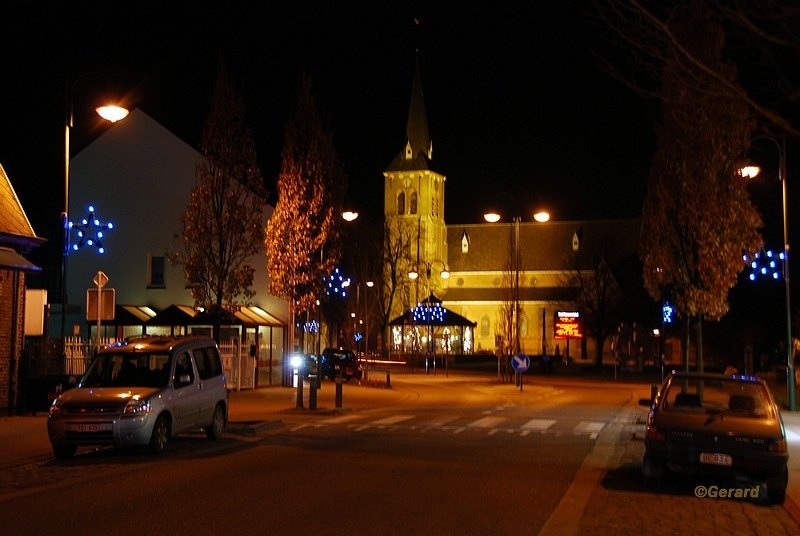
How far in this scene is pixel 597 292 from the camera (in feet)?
236

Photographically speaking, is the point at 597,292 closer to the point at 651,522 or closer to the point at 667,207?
the point at 667,207

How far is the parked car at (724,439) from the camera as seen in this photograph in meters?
11.4

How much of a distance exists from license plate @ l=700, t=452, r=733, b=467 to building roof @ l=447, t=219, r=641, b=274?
3769 inches

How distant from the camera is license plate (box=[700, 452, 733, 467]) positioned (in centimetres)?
1148

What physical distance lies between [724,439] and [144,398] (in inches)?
355

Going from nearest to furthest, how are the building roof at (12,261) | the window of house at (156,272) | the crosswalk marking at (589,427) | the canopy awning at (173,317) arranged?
1. the building roof at (12,261)
2. the crosswalk marking at (589,427)
3. the canopy awning at (173,317)
4. the window of house at (156,272)

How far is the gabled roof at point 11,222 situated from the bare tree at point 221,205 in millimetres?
4443

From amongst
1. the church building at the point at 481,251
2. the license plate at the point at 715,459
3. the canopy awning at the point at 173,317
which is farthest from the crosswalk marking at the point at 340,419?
the church building at the point at 481,251

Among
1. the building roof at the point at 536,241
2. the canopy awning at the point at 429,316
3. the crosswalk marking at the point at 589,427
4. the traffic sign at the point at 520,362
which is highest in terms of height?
the building roof at the point at 536,241

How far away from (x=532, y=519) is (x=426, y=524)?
1.30 m

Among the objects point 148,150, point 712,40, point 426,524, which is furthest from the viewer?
point 148,150

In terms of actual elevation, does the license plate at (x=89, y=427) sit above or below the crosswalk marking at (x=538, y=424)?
above

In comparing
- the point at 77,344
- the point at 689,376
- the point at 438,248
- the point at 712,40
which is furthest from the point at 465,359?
the point at 689,376

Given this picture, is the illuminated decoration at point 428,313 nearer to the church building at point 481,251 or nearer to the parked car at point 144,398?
the church building at point 481,251
